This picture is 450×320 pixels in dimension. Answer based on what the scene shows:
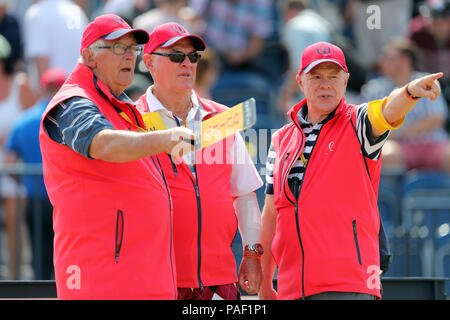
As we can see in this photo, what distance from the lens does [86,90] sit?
4137 millimetres

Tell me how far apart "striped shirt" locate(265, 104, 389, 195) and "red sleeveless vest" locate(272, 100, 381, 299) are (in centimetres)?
4

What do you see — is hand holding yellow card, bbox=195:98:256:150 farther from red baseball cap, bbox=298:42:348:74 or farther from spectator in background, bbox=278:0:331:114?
spectator in background, bbox=278:0:331:114

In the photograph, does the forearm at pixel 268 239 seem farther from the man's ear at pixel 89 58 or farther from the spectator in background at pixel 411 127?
the spectator in background at pixel 411 127

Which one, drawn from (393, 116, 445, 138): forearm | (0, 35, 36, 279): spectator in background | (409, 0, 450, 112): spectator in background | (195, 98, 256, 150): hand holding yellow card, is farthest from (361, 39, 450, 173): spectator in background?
(195, 98, 256, 150): hand holding yellow card

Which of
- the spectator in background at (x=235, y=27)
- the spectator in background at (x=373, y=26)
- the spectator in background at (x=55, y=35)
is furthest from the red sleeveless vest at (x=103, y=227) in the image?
the spectator in background at (x=373, y=26)

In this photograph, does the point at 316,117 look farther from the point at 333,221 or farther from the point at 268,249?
the point at 268,249

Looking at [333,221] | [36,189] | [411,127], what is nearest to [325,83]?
[333,221]

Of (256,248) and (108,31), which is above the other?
(108,31)

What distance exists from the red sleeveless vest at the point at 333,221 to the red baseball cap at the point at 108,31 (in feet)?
3.51

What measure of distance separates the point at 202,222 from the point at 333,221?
28.5 inches

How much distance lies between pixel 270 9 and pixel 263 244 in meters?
5.51

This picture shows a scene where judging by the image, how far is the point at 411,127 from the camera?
28.7ft

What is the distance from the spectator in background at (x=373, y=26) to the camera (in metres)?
9.62

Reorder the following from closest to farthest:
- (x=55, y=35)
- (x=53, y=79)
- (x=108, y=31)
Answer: (x=108, y=31), (x=53, y=79), (x=55, y=35)
